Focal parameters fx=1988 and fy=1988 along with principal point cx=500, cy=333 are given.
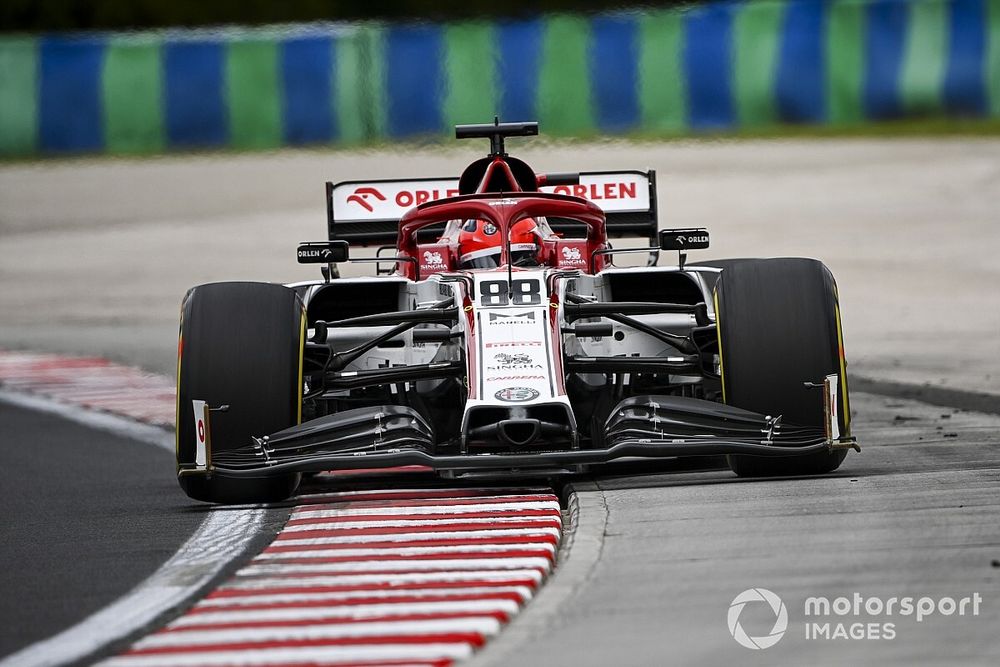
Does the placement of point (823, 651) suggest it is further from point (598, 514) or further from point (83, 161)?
point (83, 161)

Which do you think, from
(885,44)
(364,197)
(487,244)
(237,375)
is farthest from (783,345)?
(885,44)

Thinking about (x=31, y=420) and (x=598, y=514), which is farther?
(x=31, y=420)

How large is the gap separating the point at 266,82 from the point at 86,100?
2.95 meters

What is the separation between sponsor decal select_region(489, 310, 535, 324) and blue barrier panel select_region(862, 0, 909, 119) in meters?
22.2

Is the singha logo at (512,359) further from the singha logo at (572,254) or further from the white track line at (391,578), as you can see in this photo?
the white track line at (391,578)

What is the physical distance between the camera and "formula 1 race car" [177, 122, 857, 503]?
350 inches

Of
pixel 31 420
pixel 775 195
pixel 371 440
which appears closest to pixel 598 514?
pixel 371 440

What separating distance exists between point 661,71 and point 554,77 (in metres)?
1.67

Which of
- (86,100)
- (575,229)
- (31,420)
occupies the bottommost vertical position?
(31,420)

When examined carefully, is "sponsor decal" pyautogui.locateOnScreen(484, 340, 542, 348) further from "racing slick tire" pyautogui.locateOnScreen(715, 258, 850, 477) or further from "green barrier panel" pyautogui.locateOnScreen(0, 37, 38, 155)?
"green barrier panel" pyautogui.locateOnScreen(0, 37, 38, 155)

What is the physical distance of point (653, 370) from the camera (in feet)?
30.8

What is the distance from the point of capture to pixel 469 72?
99.3 feet

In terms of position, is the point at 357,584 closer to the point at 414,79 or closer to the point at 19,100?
the point at 414,79

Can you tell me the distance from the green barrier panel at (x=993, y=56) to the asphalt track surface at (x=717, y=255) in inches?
45.4
